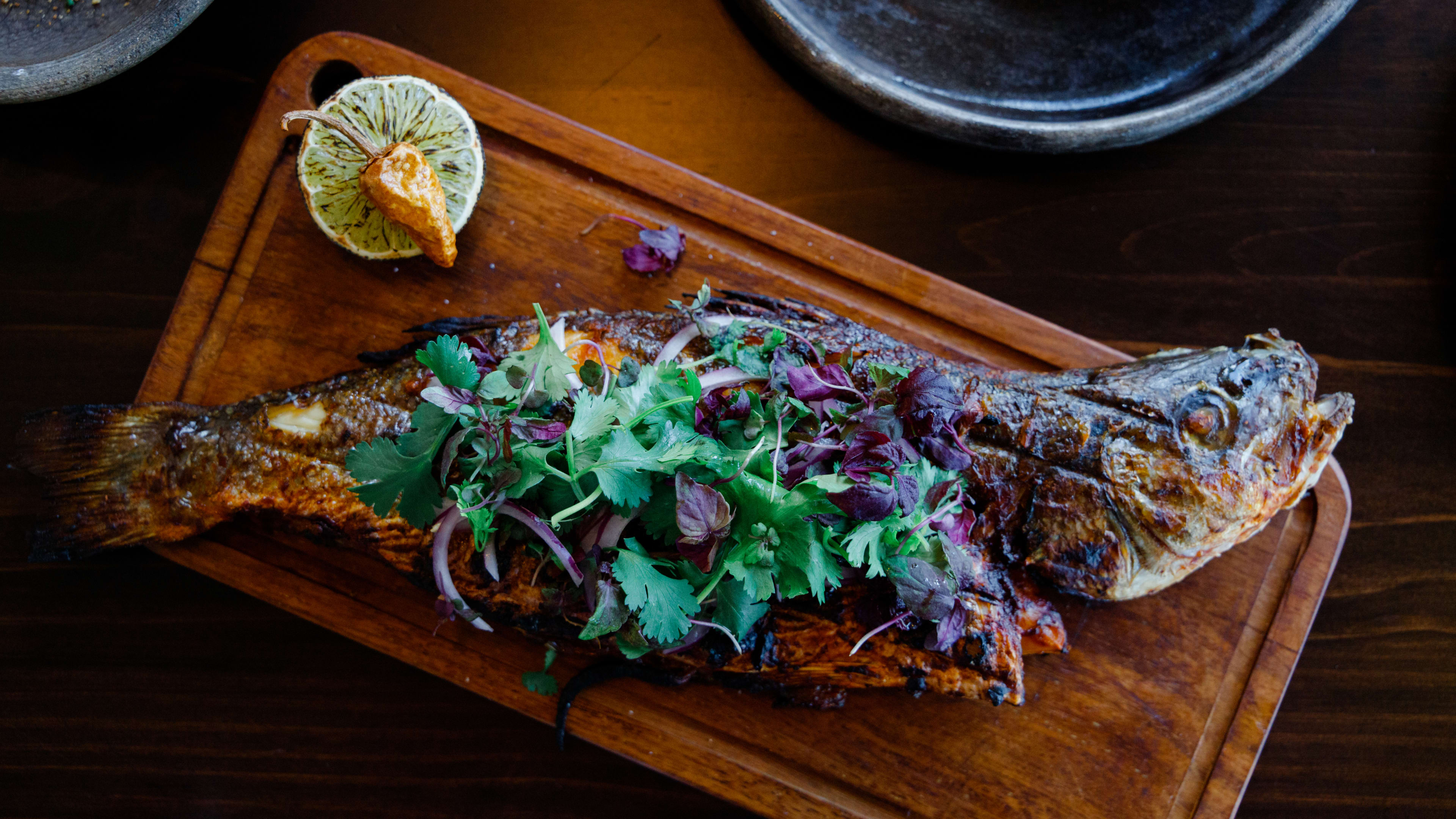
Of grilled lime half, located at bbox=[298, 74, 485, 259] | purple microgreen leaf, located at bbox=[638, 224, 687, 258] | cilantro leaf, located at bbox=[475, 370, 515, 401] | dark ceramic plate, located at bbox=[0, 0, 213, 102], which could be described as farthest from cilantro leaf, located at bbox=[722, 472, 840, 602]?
dark ceramic plate, located at bbox=[0, 0, 213, 102]

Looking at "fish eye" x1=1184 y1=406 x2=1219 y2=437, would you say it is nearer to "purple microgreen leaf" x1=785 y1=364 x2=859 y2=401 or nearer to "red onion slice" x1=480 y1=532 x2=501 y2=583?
"purple microgreen leaf" x1=785 y1=364 x2=859 y2=401

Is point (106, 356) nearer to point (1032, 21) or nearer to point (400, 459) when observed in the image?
point (400, 459)

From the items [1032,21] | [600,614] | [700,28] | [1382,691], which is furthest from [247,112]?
[1382,691]

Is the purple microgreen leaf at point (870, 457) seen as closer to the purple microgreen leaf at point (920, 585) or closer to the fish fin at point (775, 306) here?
the purple microgreen leaf at point (920, 585)

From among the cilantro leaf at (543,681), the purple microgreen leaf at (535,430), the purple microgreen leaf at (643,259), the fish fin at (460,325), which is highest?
the purple microgreen leaf at (643,259)

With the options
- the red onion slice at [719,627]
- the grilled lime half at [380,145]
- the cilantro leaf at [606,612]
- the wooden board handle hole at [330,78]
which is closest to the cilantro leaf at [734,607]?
the red onion slice at [719,627]

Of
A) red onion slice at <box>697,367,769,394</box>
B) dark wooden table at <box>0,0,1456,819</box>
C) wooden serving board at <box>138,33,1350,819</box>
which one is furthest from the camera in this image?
dark wooden table at <box>0,0,1456,819</box>

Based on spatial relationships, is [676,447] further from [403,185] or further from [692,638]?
[403,185]
